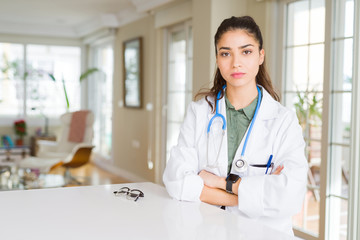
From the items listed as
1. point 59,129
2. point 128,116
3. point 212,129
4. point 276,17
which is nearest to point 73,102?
point 59,129

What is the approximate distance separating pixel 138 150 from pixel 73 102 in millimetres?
2896

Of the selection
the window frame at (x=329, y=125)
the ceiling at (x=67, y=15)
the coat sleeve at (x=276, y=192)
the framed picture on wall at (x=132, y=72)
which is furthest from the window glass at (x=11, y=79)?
the coat sleeve at (x=276, y=192)

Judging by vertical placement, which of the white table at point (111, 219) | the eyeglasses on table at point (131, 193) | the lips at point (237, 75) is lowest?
the white table at point (111, 219)

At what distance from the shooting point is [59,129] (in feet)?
29.2

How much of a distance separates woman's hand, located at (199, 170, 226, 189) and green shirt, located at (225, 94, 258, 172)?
8 centimetres

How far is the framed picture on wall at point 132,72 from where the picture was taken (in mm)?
6527

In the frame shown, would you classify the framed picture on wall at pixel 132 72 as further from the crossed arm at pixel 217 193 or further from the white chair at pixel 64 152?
the crossed arm at pixel 217 193

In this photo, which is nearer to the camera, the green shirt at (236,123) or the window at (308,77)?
the green shirt at (236,123)

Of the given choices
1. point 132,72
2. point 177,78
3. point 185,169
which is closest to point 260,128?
point 185,169

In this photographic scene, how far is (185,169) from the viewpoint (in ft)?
5.51

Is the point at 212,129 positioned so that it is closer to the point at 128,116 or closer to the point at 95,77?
the point at 128,116

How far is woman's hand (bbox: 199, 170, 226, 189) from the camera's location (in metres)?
1.63

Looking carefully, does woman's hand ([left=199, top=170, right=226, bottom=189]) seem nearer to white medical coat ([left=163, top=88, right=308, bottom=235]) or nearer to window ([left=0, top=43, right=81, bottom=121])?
white medical coat ([left=163, top=88, right=308, bottom=235])

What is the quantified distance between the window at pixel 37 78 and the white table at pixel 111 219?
695 centimetres
